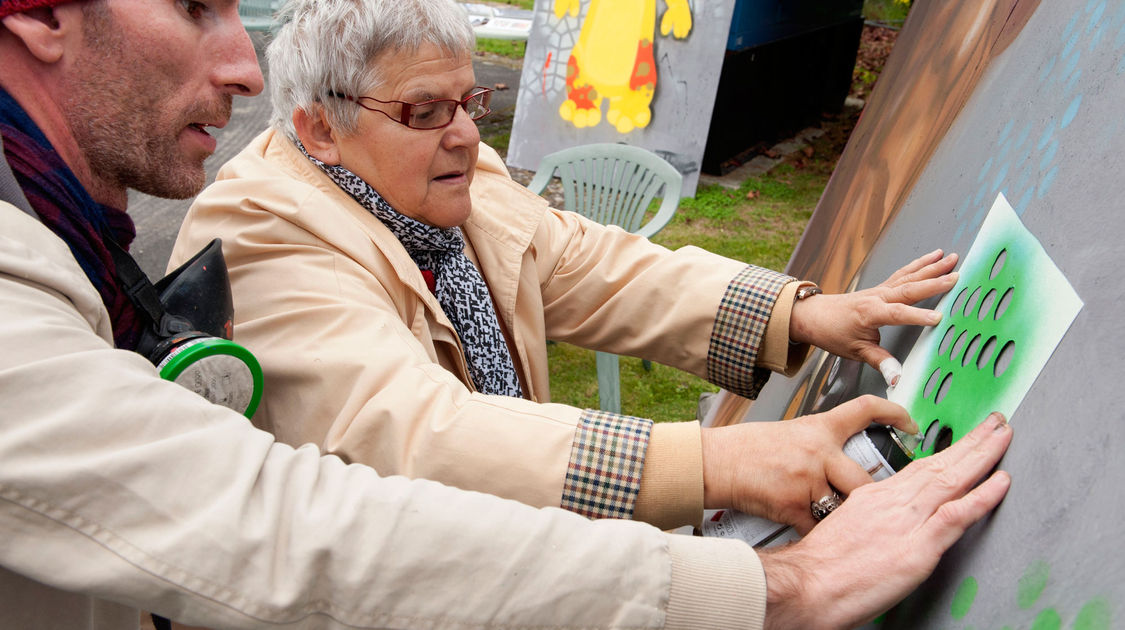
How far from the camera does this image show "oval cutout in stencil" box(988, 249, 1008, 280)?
1.30 metres

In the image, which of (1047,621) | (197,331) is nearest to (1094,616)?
(1047,621)

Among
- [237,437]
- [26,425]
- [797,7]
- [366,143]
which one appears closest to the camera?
[26,425]

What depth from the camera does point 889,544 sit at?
111cm

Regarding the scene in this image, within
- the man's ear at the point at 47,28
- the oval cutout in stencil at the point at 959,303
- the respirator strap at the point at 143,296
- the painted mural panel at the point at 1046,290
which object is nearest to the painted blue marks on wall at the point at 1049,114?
the painted mural panel at the point at 1046,290

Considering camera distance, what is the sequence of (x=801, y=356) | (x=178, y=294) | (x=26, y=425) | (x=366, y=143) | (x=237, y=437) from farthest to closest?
1. (x=801, y=356)
2. (x=366, y=143)
3. (x=178, y=294)
4. (x=237, y=437)
5. (x=26, y=425)

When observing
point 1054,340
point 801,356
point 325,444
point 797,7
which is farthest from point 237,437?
point 797,7

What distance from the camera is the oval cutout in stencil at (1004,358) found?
1.15 m

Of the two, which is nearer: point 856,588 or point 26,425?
point 26,425

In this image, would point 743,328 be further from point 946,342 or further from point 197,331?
point 197,331

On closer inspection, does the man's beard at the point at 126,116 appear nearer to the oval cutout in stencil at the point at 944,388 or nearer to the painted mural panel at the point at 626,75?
the oval cutout in stencil at the point at 944,388

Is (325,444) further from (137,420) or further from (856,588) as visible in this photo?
Answer: (856,588)

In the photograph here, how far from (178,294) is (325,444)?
33 centimetres

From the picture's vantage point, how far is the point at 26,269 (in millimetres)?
1008

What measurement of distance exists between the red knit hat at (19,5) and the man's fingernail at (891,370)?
1.42 meters
